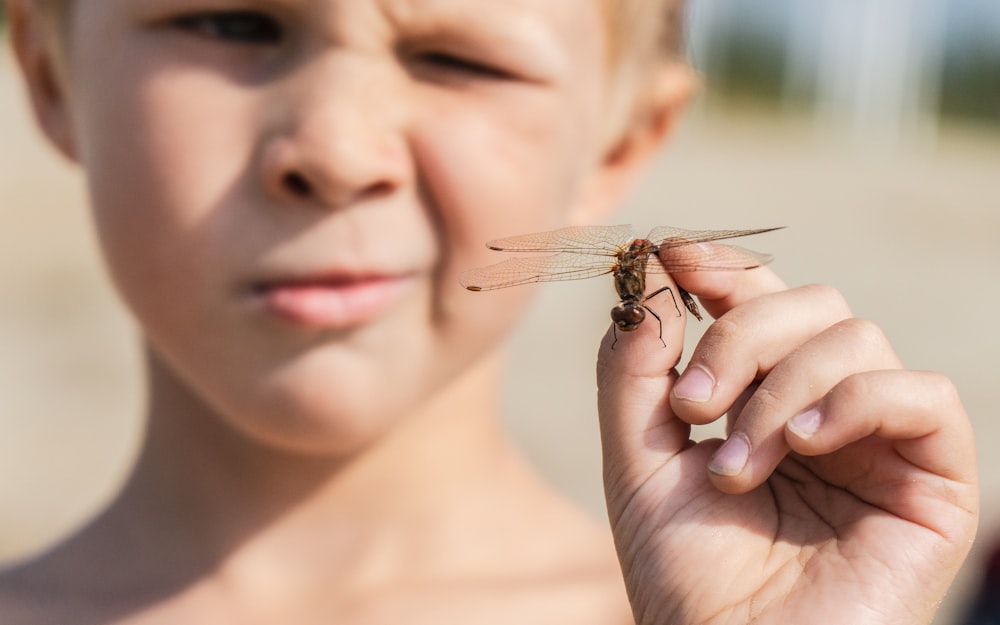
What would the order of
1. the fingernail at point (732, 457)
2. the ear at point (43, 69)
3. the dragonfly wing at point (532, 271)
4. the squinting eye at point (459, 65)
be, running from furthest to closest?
the ear at point (43, 69), the squinting eye at point (459, 65), the dragonfly wing at point (532, 271), the fingernail at point (732, 457)

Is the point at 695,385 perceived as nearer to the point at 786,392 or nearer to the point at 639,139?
the point at 786,392

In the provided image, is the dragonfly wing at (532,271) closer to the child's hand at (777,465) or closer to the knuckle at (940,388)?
the child's hand at (777,465)

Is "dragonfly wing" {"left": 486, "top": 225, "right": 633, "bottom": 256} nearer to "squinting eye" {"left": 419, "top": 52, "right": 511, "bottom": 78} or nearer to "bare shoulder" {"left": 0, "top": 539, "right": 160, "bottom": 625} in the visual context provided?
"squinting eye" {"left": 419, "top": 52, "right": 511, "bottom": 78}

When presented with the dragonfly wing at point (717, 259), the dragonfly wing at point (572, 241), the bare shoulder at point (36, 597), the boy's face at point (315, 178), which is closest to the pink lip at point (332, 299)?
the boy's face at point (315, 178)

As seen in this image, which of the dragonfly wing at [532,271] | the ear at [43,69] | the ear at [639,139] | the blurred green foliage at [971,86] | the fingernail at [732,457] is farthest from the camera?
the blurred green foliage at [971,86]

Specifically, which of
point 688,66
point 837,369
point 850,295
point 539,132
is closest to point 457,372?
point 539,132

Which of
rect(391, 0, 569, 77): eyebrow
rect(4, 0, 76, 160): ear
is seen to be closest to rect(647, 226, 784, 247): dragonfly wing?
rect(391, 0, 569, 77): eyebrow

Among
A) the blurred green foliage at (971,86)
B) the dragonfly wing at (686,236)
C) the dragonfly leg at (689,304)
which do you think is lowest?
the blurred green foliage at (971,86)

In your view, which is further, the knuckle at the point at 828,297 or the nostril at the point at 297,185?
the nostril at the point at 297,185
